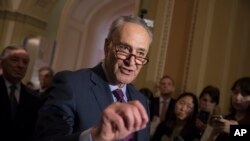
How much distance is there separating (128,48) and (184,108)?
5.95 ft

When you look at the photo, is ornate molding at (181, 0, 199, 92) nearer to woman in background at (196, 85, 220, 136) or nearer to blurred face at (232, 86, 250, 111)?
woman in background at (196, 85, 220, 136)

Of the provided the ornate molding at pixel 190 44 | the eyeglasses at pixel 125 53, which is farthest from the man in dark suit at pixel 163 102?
the eyeglasses at pixel 125 53

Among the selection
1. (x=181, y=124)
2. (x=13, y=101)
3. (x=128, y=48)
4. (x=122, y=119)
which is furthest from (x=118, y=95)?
(x=181, y=124)

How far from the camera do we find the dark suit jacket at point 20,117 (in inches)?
108

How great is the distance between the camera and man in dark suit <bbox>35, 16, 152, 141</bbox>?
1.31 meters

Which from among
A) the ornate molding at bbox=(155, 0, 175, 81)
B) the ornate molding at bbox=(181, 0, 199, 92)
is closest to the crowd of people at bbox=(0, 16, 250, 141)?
the ornate molding at bbox=(181, 0, 199, 92)

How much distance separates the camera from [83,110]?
142cm

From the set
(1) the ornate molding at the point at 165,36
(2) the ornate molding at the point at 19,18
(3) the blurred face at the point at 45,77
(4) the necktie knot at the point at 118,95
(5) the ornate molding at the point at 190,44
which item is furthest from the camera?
(2) the ornate molding at the point at 19,18

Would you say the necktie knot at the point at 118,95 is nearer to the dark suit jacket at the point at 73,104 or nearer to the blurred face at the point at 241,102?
the dark suit jacket at the point at 73,104

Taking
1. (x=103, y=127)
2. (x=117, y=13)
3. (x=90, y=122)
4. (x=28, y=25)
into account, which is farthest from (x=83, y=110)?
(x=117, y=13)

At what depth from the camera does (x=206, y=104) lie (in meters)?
3.37

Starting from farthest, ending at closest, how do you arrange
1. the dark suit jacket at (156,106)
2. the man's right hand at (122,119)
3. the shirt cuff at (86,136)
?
the dark suit jacket at (156,106)
the shirt cuff at (86,136)
the man's right hand at (122,119)

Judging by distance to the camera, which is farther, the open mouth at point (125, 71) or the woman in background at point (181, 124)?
the woman in background at point (181, 124)

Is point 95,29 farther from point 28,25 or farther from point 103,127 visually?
point 103,127
